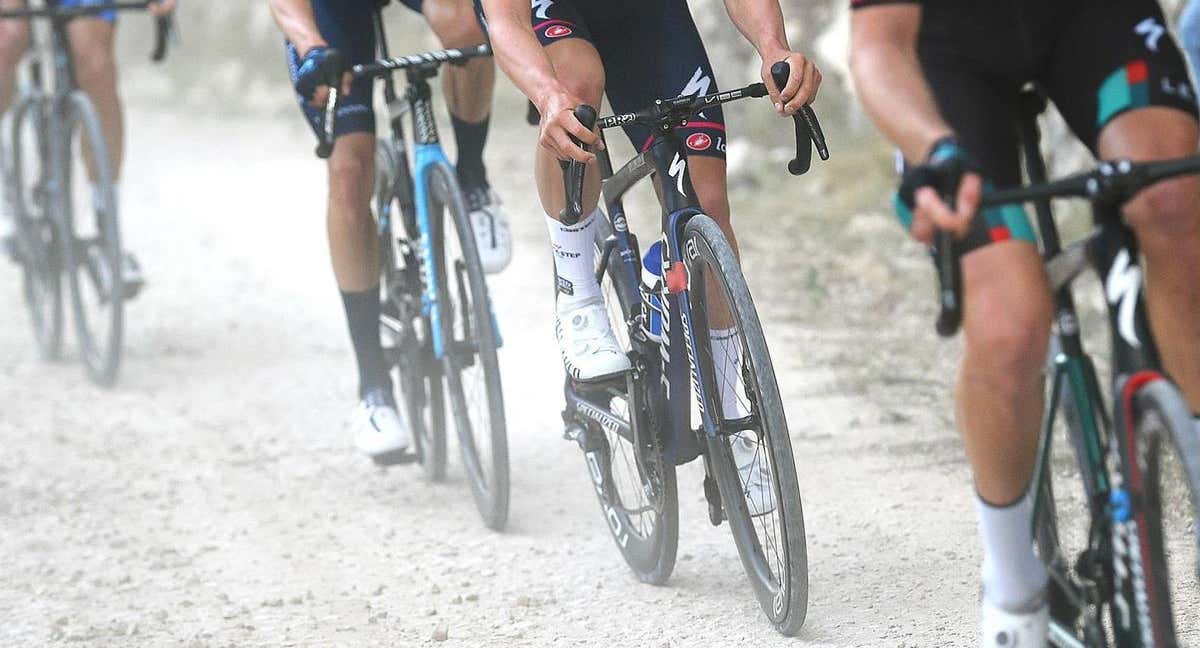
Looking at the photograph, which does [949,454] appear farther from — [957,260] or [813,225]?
[813,225]

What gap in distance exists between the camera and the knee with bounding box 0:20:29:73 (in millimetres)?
6949

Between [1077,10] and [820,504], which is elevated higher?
[1077,10]

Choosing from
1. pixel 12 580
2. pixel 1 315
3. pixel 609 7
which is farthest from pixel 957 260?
pixel 1 315

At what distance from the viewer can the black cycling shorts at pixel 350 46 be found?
482 centimetres

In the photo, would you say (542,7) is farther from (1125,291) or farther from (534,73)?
(1125,291)

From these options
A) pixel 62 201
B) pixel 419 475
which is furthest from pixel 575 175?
pixel 62 201

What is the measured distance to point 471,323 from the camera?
4.85 meters

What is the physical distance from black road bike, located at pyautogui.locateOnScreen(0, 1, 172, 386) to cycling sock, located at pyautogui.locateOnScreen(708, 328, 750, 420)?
12.4 ft

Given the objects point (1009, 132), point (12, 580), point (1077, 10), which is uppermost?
point (1077, 10)

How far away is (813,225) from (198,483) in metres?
4.25

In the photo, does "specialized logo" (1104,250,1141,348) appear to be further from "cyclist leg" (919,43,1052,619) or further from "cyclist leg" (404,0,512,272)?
"cyclist leg" (404,0,512,272)

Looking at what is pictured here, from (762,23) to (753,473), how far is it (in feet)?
3.57

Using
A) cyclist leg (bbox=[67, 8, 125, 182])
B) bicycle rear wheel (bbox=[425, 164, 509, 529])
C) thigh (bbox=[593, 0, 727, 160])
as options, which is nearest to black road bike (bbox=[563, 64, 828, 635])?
thigh (bbox=[593, 0, 727, 160])

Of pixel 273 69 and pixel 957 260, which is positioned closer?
pixel 957 260
